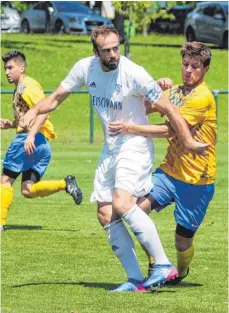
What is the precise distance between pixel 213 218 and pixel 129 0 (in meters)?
17.2

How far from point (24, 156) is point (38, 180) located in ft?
1.41

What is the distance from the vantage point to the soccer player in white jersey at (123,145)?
28.2 feet

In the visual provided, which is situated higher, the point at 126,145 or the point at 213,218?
the point at 126,145

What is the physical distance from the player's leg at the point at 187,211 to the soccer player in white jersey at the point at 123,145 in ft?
0.97

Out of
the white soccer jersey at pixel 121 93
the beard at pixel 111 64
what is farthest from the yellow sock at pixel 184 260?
the beard at pixel 111 64

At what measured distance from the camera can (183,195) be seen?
29.8ft

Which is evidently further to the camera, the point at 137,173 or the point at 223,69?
the point at 223,69

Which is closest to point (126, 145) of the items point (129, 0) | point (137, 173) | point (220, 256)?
point (137, 173)

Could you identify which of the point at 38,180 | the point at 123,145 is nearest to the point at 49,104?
the point at 123,145

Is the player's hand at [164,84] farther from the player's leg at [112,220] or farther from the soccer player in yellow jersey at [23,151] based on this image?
the soccer player in yellow jersey at [23,151]

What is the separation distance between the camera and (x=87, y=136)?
25.1 meters

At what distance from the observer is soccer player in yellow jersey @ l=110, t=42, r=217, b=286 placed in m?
8.88

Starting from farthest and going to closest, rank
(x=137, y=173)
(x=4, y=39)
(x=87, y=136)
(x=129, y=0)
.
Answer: (x=4, y=39) → (x=129, y=0) → (x=87, y=136) → (x=137, y=173)

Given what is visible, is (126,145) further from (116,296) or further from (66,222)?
(66,222)
